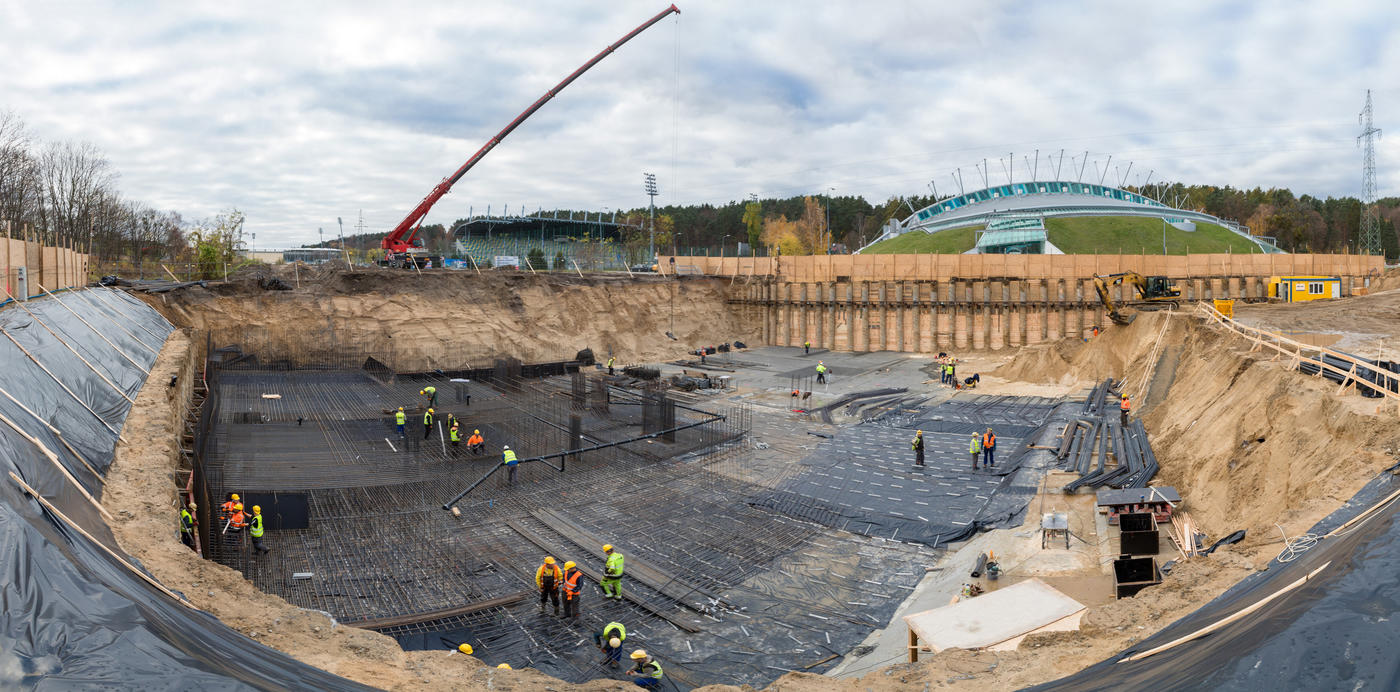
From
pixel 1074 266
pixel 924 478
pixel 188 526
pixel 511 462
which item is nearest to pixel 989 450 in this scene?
pixel 924 478

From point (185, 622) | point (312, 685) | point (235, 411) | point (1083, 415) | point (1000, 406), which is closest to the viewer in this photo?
point (312, 685)

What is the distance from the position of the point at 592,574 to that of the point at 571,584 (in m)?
1.52

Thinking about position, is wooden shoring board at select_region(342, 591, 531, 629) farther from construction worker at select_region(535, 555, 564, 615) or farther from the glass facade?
the glass facade

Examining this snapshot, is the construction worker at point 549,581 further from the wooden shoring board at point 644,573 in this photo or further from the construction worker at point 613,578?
the wooden shoring board at point 644,573

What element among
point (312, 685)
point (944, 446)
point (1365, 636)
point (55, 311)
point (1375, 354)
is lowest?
point (944, 446)

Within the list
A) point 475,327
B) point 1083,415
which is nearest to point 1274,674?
point 1083,415

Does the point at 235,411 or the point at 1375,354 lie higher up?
the point at 1375,354

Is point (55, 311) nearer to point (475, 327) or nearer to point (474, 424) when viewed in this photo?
point (474, 424)

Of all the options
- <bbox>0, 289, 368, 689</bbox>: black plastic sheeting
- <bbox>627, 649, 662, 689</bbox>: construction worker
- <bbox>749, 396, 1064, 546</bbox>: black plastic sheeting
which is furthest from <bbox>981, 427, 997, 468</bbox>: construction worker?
<bbox>0, 289, 368, 689</bbox>: black plastic sheeting

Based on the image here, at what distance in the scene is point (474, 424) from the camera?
21016 millimetres

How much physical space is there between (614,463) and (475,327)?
20.6 meters

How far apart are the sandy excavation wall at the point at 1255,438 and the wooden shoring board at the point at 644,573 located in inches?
299

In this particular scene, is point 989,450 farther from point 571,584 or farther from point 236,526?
point 236,526

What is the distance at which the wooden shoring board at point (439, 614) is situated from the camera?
31.7ft
